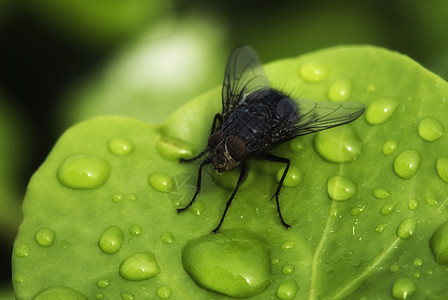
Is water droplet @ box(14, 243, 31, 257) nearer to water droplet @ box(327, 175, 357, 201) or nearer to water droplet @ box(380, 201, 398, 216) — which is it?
water droplet @ box(327, 175, 357, 201)

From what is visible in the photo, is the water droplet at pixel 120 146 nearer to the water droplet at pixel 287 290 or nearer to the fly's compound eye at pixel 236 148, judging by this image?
the fly's compound eye at pixel 236 148

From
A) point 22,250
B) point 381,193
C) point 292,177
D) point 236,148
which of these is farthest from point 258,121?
point 22,250

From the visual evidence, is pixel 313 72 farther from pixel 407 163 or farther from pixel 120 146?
pixel 120 146

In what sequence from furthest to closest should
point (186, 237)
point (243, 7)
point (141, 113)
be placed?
1. point (243, 7)
2. point (141, 113)
3. point (186, 237)

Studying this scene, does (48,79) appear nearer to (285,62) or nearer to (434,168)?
(285,62)

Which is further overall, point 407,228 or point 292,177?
point 292,177

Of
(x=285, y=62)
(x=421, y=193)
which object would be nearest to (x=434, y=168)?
(x=421, y=193)

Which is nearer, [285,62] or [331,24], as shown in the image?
[285,62]
